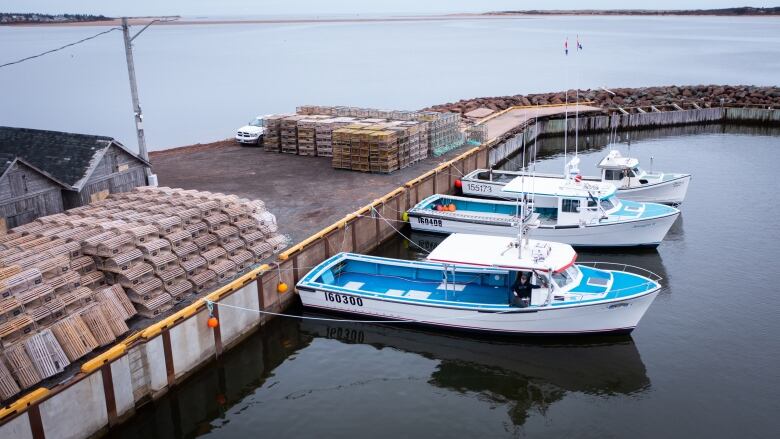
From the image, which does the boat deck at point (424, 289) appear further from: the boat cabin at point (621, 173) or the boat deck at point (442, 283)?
the boat cabin at point (621, 173)

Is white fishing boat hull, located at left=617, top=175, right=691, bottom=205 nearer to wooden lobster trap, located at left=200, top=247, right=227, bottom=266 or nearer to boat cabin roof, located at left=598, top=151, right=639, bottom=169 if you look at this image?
boat cabin roof, located at left=598, top=151, right=639, bottom=169

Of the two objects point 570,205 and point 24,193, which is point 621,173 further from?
point 24,193

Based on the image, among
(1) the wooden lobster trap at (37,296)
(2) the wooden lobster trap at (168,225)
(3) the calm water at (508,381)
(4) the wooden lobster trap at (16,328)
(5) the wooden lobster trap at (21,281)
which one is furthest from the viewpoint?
(2) the wooden lobster trap at (168,225)

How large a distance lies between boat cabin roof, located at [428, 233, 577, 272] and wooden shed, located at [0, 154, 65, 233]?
13.3m

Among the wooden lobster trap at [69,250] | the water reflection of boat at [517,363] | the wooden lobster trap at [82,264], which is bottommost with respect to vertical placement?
the water reflection of boat at [517,363]

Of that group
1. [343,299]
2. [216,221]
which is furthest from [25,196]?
[343,299]

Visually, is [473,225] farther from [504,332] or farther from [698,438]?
[698,438]

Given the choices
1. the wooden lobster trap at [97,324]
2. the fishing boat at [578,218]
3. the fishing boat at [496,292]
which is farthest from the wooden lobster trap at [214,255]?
the fishing boat at [578,218]

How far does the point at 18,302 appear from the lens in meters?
15.1

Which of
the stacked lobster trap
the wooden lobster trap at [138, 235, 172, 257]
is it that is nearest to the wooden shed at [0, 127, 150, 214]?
the stacked lobster trap

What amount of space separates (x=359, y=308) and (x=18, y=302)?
10.5 metres

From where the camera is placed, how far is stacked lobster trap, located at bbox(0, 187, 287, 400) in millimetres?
15086

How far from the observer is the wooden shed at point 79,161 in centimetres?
2288

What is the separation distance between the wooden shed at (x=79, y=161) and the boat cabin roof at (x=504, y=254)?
12638 millimetres
